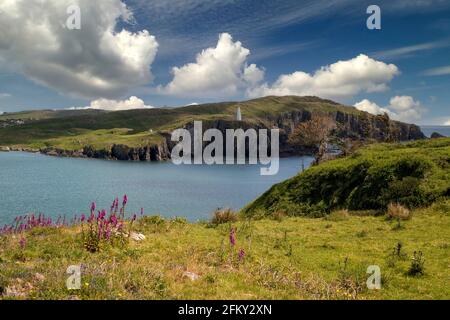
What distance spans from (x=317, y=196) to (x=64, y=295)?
34580mm

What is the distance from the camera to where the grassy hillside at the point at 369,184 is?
3366cm

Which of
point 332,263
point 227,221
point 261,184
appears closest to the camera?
point 332,263

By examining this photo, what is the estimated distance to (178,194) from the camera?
323 feet

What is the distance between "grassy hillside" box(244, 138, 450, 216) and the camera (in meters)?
33.7

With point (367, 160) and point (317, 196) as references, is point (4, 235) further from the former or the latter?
point (367, 160)

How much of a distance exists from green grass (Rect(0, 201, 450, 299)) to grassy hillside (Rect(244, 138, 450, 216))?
6777 millimetres

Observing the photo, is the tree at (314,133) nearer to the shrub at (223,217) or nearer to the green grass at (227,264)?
the shrub at (223,217)

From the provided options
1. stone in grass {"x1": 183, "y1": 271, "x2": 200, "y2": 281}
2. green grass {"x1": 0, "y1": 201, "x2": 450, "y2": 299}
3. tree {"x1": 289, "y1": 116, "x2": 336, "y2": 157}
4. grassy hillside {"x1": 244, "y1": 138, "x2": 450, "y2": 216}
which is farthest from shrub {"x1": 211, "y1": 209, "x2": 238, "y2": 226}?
tree {"x1": 289, "y1": 116, "x2": 336, "y2": 157}

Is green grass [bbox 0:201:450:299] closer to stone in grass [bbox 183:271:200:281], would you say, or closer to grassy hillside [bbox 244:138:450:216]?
stone in grass [bbox 183:271:200:281]

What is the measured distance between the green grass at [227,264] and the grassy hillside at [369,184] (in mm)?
6777

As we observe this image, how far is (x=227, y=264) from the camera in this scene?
16.5 metres

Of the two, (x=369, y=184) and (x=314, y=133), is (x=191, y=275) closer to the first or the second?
(x=369, y=184)

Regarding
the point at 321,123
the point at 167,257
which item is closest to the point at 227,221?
the point at 167,257

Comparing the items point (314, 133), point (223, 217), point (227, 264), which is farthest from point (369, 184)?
point (314, 133)
